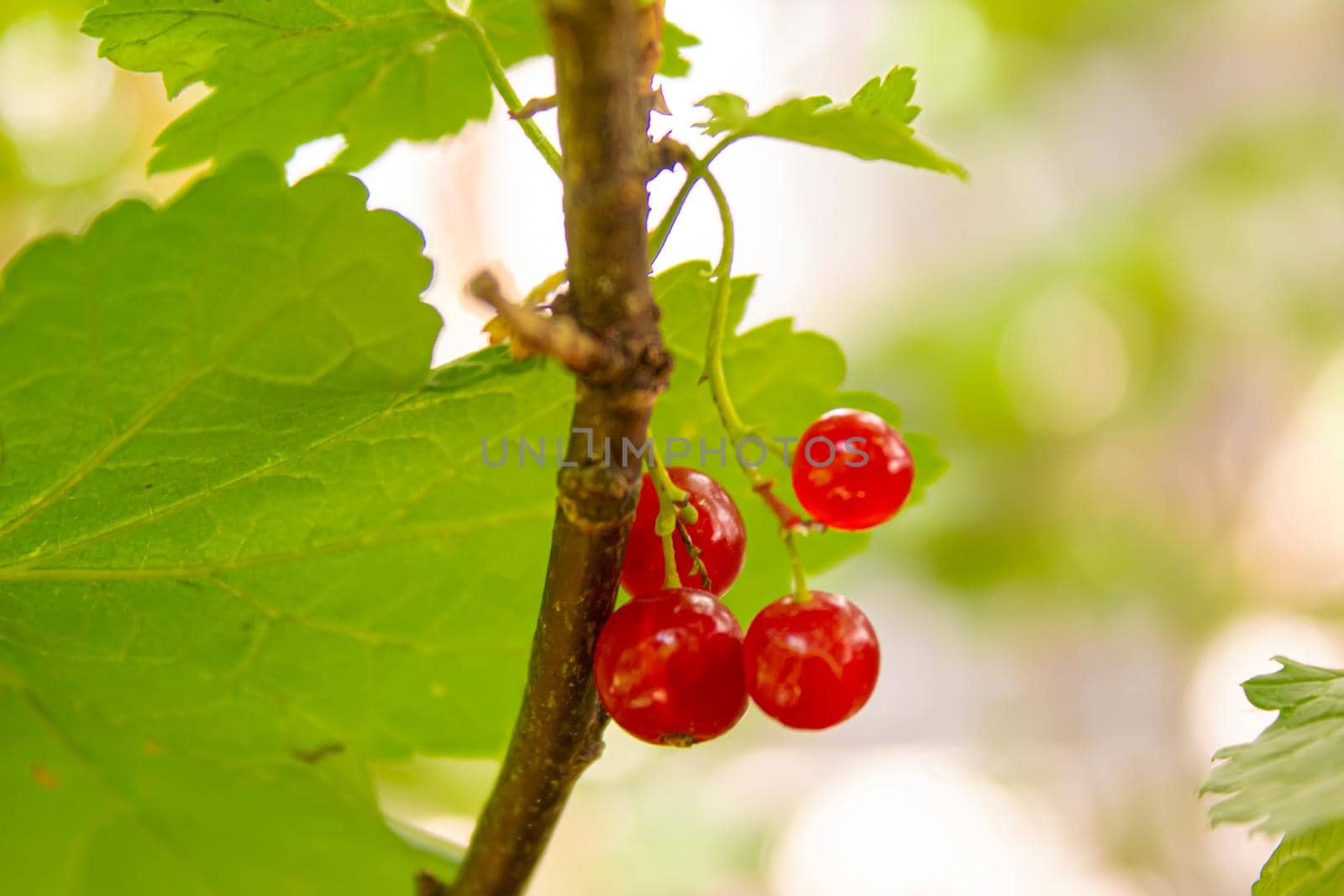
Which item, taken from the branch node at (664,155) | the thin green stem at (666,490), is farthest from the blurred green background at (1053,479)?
the branch node at (664,155)

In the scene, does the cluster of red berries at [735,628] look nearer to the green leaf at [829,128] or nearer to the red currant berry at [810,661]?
the red currant berry at [810,661]

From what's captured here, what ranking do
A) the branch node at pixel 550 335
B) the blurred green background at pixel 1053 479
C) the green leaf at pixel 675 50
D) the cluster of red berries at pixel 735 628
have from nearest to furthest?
1. the branch node at pixel 550 335
2. the cluster of red berries at pixel 735 628
3. the green leaf at pixel 675 50
4. the blurred green background at pixel 1053 479

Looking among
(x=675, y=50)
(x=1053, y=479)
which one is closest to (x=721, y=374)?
(x=675, y=50)

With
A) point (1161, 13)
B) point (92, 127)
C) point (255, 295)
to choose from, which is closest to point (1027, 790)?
point (1161, 13)

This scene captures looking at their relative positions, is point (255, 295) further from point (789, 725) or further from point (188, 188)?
point (789, 725)

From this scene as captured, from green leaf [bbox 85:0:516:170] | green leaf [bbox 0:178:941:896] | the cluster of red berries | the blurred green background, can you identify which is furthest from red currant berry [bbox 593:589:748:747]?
the blurred green background

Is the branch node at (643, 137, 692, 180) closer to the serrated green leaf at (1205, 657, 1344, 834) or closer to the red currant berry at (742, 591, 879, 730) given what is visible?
the red currant berry at (742, 591, 879, 730)
